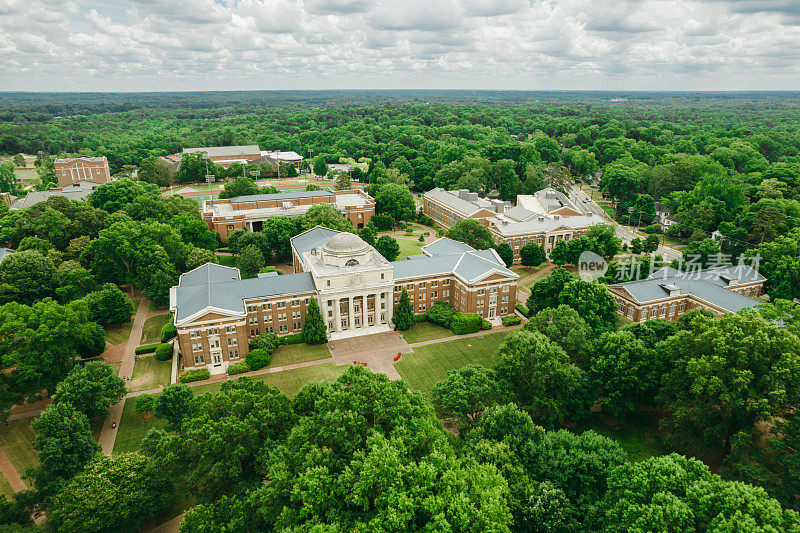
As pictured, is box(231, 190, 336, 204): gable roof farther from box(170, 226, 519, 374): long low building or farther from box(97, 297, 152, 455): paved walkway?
box(170, 226, 519, 374): long low building

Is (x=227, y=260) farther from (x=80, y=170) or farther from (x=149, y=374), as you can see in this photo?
(x=80, y=170)

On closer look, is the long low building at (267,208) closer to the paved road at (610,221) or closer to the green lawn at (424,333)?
the green lawn at (424,333)

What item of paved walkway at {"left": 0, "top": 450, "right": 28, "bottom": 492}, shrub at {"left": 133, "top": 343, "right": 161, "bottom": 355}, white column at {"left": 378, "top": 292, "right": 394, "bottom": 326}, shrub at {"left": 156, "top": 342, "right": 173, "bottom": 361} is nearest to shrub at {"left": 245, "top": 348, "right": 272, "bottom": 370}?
shrub at {"left": 156, "top": 342, "right": 173, "bottom": 361}

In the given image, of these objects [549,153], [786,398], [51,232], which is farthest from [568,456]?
[549,153]

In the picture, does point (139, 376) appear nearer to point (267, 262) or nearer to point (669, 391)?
point (267, 262)

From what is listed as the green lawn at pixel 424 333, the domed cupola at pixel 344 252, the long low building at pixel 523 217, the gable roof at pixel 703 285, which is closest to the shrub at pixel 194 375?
the domed cupola at pixel 344 252

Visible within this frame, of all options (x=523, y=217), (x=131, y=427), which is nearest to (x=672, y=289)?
(x=523, y=217)
